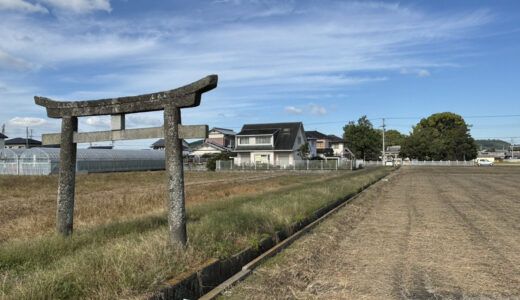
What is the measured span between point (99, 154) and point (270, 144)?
68.7 feet

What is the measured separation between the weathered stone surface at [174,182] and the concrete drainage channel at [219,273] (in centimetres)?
83

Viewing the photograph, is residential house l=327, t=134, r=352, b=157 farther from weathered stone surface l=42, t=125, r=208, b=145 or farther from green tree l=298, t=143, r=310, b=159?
weathered stone surface l=42, t=125, r=208, b=145

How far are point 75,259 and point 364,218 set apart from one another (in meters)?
8.56

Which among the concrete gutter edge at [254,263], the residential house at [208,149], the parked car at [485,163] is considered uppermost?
the residential house at [208,149]

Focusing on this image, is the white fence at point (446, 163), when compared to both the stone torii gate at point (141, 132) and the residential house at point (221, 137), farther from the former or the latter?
the stone torii gate at point (141, 132)

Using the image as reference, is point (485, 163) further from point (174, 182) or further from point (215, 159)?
point (174, 182)

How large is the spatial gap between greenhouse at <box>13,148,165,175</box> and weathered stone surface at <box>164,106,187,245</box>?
3218cm

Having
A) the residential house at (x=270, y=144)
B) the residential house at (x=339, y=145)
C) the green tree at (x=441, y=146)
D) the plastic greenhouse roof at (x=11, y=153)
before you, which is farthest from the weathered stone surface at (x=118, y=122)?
the green tree at (x=441, y=146)

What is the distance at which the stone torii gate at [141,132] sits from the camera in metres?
5.88

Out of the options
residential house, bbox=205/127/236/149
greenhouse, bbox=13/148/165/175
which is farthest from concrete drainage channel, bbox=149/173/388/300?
residential house, bbox=205/127/236/149

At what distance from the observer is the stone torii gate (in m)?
5.88

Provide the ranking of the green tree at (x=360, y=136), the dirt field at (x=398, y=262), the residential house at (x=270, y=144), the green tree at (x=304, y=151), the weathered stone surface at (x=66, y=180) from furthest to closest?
the green tree at (x=360, y=136) → the residential house at (x=270, y=144) → the green tree at (x=304, y=151) → the weathered stone surface at (x=66, y=180) → the dirt field at (x=398, y=262)

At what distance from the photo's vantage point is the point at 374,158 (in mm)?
84812

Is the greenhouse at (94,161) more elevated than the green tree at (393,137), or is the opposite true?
→ the green tree at (393,137)
